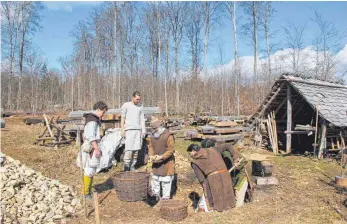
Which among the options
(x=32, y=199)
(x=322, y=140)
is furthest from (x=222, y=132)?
(x=32, y=199)

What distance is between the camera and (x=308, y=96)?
11.3 metres

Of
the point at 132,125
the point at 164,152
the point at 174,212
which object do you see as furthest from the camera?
the point at 132,125

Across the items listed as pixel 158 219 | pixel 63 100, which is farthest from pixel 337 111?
pixel 63 100

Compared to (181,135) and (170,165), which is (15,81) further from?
(170,165)

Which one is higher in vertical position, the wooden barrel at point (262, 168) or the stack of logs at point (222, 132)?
the stack of logs at point (222, 132)

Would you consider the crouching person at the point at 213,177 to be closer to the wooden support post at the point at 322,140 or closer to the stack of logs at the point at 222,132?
the wooden support post at the point at 322,140

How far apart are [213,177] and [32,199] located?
11.7ft

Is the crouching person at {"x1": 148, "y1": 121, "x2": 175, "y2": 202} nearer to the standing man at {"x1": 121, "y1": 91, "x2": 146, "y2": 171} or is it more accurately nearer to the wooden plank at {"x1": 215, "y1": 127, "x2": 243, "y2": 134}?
the standing man at {"x1": 121, "y1": 91, "x2": 146, "y2": 171}

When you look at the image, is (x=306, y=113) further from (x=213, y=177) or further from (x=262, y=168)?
(x=213, y=177)

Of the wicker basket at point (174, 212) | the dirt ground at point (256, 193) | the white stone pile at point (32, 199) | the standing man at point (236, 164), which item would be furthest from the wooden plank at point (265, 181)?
the white stone pile at point (32, 199)

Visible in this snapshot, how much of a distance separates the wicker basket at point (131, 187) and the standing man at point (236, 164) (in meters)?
1.49

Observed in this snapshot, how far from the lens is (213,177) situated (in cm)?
558

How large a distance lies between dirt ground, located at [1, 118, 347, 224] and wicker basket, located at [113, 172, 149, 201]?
Result: 0.44ft

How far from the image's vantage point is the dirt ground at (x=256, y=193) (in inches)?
212
